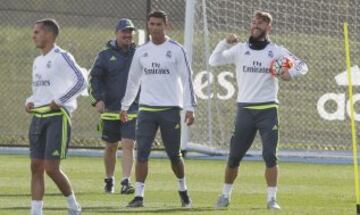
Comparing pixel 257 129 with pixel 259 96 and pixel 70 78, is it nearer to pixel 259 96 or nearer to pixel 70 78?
pixel 259 96

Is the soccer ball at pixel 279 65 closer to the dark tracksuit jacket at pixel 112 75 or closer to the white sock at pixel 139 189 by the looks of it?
the white sock at pixel 139 189

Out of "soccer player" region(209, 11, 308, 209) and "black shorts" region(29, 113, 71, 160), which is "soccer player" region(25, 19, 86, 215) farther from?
"soccer player" region(209, 11, 308, 209)

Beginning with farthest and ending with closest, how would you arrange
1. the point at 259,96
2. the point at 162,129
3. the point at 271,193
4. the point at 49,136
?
1. the point at 162,129
2. the point at 259,96
3. the point at 271,193
4. the point at 49,136

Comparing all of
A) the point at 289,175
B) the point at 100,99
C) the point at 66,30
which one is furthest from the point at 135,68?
the point at 66,30

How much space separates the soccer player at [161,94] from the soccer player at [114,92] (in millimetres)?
1841

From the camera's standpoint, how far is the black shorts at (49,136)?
38.7 feet

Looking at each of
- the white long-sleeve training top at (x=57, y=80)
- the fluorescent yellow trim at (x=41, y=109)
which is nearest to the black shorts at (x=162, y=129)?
the white long-sleeve training top at (x=57, y=80)

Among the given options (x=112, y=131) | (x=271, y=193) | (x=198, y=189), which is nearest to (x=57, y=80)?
(x=271, y=193)

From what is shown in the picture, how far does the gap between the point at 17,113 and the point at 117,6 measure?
7.22 meters

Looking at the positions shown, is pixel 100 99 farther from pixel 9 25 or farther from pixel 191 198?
pixel 9 25

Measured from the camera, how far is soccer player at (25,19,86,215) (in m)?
11.8

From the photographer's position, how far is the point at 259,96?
1339cm

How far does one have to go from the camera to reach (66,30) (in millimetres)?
26438

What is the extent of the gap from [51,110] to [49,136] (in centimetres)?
25
